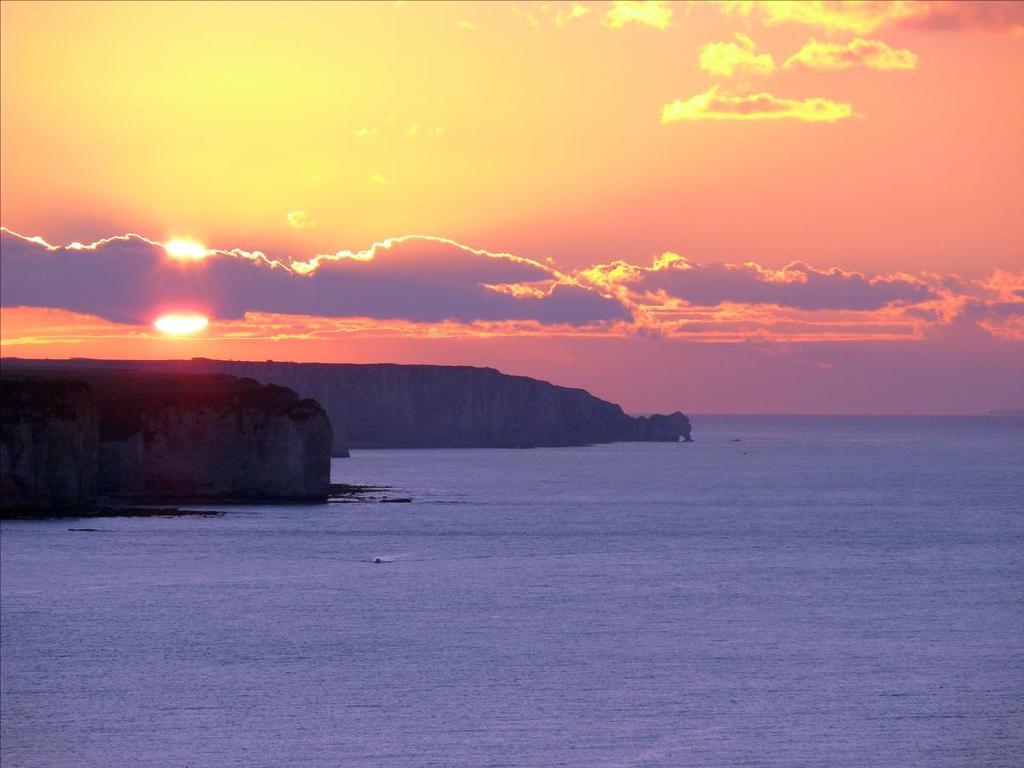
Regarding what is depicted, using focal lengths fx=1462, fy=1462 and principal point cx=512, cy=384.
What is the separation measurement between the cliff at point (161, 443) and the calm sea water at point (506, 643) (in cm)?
389

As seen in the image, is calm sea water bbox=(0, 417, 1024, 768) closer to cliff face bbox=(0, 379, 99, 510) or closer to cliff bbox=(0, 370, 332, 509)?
cliff face bbox=(0, 379, 99, 510)

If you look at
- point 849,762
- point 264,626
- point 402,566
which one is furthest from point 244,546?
point 849,762

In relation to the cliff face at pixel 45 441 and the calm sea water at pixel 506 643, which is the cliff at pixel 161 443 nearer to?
the cliff face at pixel 45 441

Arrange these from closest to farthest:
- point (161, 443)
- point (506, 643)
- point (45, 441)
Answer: point (506, 643) < point (45, 441) < point (161, 443)

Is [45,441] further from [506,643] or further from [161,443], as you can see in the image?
[506,643]

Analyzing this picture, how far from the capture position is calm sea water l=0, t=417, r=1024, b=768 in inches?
1390

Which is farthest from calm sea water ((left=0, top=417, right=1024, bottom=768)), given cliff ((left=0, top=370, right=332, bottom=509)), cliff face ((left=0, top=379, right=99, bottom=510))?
cliff ((left=0, top=370, right=332, bottom=509))

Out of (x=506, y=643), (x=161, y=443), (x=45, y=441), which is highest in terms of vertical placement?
(x=45, y=441)

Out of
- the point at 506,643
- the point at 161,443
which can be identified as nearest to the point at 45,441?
the point at 161,443

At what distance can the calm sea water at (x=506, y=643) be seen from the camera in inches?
1390

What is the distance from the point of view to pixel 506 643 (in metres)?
47.8

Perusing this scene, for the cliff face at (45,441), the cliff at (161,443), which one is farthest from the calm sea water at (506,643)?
the cliff at (161,443)

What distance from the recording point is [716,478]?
6112 inches

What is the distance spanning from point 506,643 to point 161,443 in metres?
53.2
